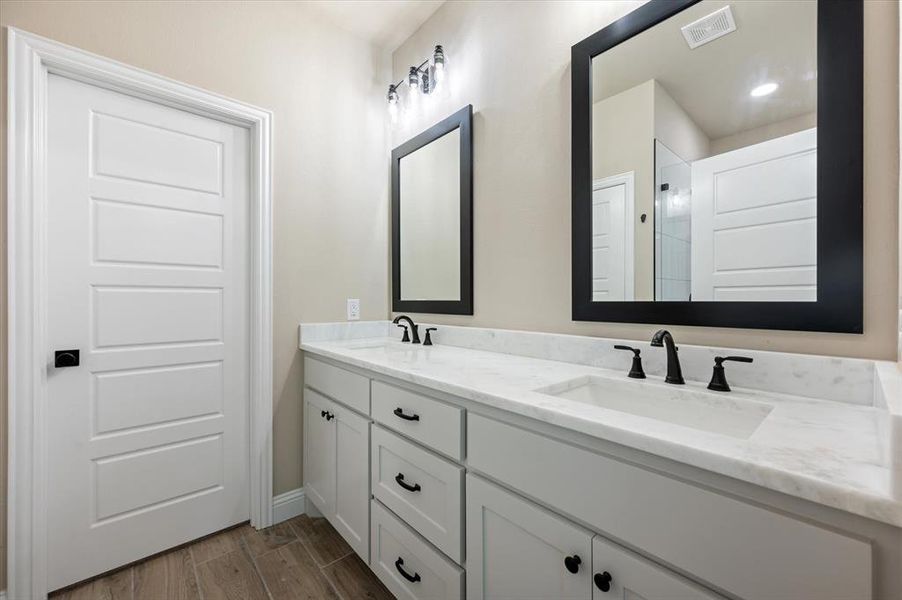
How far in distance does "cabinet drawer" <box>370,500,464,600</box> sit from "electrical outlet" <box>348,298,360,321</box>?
3.54 feet

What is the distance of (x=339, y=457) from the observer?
66.5 inches

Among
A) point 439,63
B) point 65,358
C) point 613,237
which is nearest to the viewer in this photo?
point 613,237

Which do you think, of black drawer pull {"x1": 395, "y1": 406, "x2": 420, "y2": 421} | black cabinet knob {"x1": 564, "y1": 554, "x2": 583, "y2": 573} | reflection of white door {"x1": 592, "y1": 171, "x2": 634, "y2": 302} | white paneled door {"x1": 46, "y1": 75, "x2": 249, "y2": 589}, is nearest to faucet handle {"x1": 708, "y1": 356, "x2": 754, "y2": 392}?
reflection of white door {"x1": 592, "y1": 171, "x2": 634, "y2": 302}

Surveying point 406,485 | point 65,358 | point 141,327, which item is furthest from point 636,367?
point 65,358

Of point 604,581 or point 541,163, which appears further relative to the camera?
point 541,163

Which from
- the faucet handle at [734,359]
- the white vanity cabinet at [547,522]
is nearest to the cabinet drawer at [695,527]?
the white vanity cabinet at [547,522]

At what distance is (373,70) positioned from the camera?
2381 mm

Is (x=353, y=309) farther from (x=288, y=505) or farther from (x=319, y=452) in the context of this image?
(x=288, y=505)

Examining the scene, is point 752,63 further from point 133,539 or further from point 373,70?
point 133,539

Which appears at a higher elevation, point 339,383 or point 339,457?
point 339,383

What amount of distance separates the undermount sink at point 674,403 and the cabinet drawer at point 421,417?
276 millimetres

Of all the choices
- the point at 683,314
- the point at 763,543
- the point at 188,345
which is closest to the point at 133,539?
the point at 188,345

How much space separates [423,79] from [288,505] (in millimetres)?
2333

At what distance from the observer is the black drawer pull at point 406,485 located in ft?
4.05
